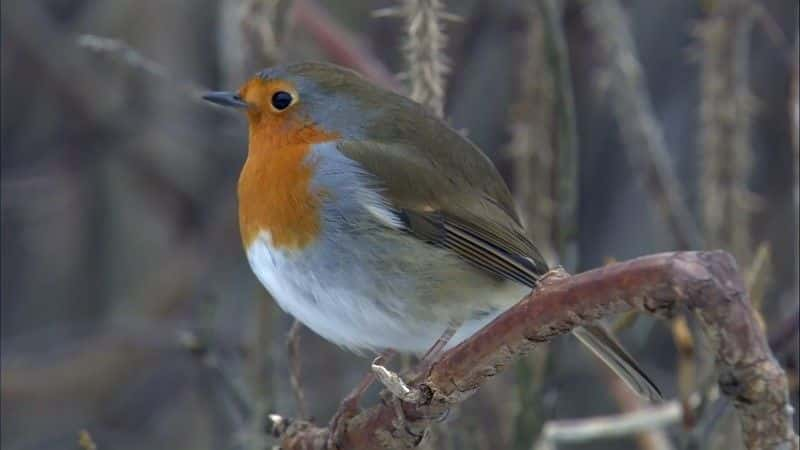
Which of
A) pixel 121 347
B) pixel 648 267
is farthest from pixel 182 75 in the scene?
pixel 648 267

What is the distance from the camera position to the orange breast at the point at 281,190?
2412 mm

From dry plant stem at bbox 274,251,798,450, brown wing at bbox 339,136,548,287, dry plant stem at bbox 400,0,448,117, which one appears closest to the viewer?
dry plant stem at bbox 274,251,798,450

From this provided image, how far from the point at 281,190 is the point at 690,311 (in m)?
1.22

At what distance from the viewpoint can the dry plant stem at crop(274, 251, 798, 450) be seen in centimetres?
127

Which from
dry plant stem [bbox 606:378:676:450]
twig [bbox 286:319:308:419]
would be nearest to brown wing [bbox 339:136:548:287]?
twig [bbox 286:319:308:419]

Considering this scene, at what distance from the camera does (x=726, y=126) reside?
2.94 m

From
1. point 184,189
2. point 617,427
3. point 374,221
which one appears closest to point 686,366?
point 617,427

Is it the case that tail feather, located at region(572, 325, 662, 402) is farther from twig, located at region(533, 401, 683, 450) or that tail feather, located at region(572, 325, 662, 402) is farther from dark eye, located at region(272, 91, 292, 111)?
dark eye, located at region(272, 91, 292, 111)

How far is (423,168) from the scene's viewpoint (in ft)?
8.43

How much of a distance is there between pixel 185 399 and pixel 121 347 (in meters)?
Result: 0.39

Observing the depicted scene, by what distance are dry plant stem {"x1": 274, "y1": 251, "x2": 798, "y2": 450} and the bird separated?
0.77m

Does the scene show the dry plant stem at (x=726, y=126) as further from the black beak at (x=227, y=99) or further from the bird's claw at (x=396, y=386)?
the bird's claw at (x=396, y=386)

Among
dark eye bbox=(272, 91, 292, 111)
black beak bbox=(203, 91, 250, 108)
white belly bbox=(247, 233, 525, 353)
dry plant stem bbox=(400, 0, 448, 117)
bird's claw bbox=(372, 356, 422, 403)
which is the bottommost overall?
bird's claw bbox=(372, 356, 422, 403)

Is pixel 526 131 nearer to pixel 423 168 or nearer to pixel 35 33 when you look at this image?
pixel 423 168
